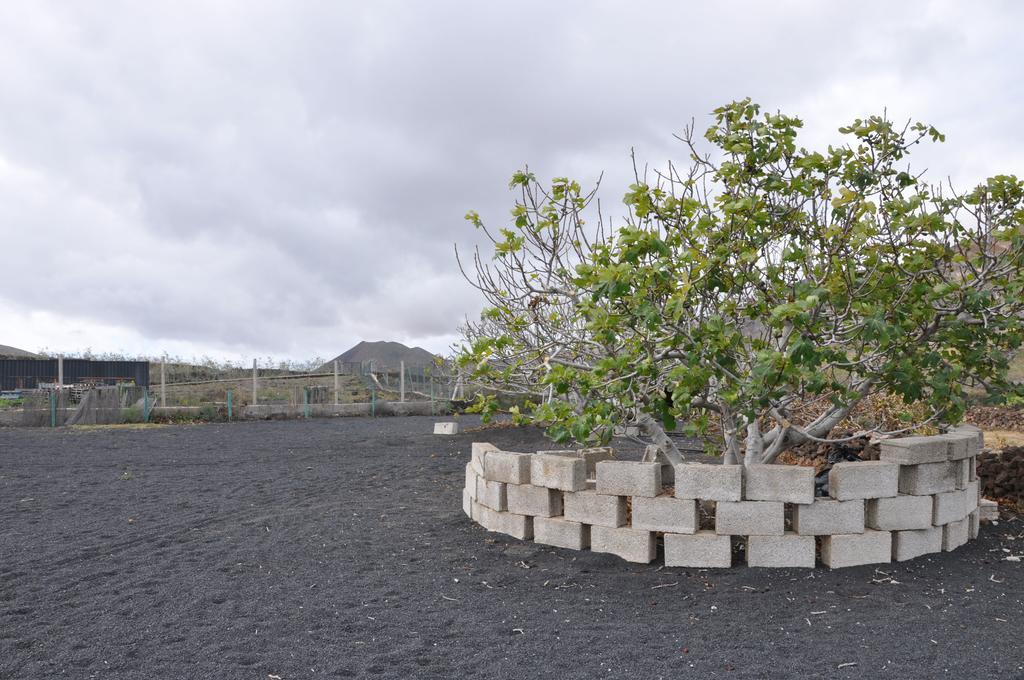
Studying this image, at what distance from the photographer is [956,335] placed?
A: 5.28 metres

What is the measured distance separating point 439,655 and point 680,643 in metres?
1.33

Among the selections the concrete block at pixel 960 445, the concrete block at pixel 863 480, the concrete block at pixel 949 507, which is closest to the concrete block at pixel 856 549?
the concrete block at pixel 863 480

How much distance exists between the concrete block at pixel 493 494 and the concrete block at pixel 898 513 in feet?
9.40

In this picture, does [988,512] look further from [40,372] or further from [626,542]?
[40,372]

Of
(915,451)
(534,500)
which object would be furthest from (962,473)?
(534,500)

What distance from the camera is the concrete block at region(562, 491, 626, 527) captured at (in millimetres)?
5500

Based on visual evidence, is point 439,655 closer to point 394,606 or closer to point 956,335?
point 394,606

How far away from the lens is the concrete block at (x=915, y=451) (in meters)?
Answer: 5.46

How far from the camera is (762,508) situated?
512 cm

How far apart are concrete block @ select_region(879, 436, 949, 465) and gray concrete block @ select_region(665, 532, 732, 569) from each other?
1504mm

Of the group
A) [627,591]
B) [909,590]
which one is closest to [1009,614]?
[909,590]

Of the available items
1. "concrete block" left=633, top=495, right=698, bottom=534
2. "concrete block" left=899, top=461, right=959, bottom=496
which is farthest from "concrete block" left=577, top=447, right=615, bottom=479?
"concrete block" left=899, top=461, right=959, bottom=496

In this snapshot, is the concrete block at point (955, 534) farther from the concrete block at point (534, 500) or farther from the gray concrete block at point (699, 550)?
the concrete block at point (534, 500)

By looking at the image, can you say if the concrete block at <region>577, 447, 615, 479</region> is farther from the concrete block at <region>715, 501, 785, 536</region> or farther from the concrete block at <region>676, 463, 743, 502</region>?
the concrete block at <region>715, 501, 785, 536</region>
